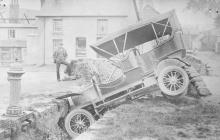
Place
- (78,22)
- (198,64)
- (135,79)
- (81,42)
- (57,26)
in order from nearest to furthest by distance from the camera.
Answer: (135,79), (198,64), (81,42), (57,26), (78,22)

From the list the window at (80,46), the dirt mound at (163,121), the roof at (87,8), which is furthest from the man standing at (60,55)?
the dirt mound at (163,121)

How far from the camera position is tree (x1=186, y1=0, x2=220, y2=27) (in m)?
6.22

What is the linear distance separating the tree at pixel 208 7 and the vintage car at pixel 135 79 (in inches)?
19.5

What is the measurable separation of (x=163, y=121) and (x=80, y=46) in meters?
5.50

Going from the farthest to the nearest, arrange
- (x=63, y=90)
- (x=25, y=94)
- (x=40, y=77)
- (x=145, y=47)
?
1. (x=40, y=77)
2. (x=63, y=90)
3. (x=25, y=94)
4. (x=145, y=47)

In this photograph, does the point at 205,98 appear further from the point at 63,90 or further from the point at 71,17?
the point at 71,17

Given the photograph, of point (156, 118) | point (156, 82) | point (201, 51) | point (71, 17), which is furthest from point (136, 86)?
point (71, 17)

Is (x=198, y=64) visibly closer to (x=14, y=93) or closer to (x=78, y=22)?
(x=14, y=93)

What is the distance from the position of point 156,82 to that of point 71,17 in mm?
5295

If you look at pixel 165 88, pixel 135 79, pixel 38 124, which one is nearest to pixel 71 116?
pixel 38 124

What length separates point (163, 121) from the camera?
4711mm

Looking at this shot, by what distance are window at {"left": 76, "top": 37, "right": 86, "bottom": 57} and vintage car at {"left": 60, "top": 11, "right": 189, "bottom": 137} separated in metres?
3.18

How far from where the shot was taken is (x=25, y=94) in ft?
26.6

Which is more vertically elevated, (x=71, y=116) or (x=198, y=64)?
(x=198, y=64)
